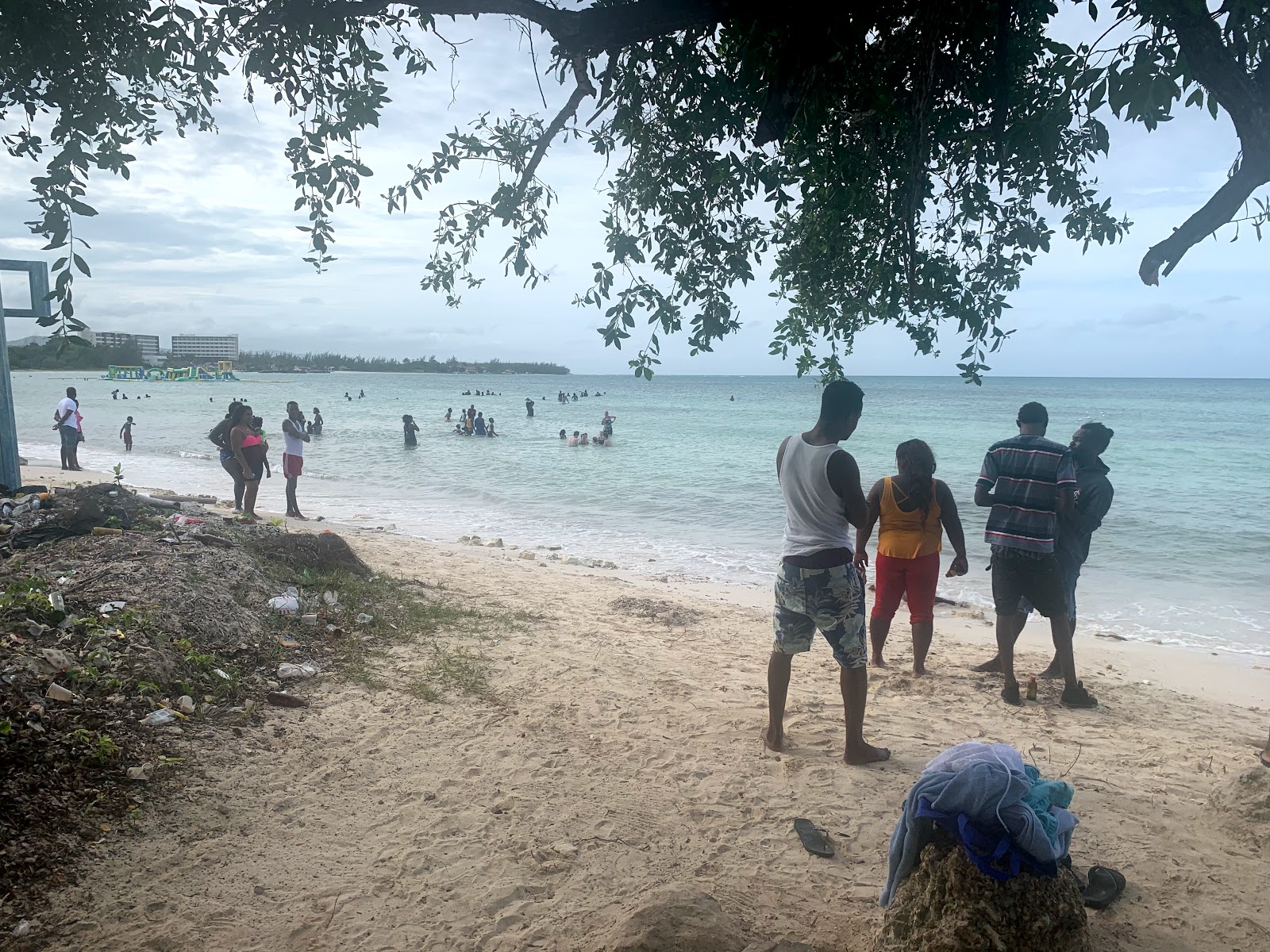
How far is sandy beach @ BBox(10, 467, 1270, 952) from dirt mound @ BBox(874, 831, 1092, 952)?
1.57ft

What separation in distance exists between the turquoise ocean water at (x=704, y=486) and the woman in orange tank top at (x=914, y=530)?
4.91ft

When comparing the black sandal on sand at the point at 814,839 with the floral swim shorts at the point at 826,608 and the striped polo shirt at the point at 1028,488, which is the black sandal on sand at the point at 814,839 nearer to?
the floral swim shorts at the point at 826,608

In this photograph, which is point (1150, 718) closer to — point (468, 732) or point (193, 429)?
point (468, 732)

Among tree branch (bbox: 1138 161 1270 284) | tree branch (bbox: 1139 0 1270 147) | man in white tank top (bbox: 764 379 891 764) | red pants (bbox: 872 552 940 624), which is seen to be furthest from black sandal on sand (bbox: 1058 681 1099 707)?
tree branch (bbox: 1139 0 1270 147)

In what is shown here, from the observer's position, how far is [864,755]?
434 cm

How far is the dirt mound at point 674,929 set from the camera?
2.72 metres

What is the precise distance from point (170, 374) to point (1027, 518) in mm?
99916

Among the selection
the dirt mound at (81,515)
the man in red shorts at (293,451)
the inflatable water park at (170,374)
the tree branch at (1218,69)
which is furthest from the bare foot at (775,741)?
the inflatable water park at (170,374)

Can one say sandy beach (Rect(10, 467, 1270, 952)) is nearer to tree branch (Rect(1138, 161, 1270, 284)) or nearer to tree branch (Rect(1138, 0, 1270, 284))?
tree branch (Rect(1138, 161, 1270, 284))

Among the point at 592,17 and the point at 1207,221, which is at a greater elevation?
the point at 592,17

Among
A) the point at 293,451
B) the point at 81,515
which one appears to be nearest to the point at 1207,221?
the point at 81,515

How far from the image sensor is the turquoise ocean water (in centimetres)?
1084

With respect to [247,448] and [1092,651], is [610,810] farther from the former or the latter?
[247,448]

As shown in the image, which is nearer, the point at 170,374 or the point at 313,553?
the point at 313,553
